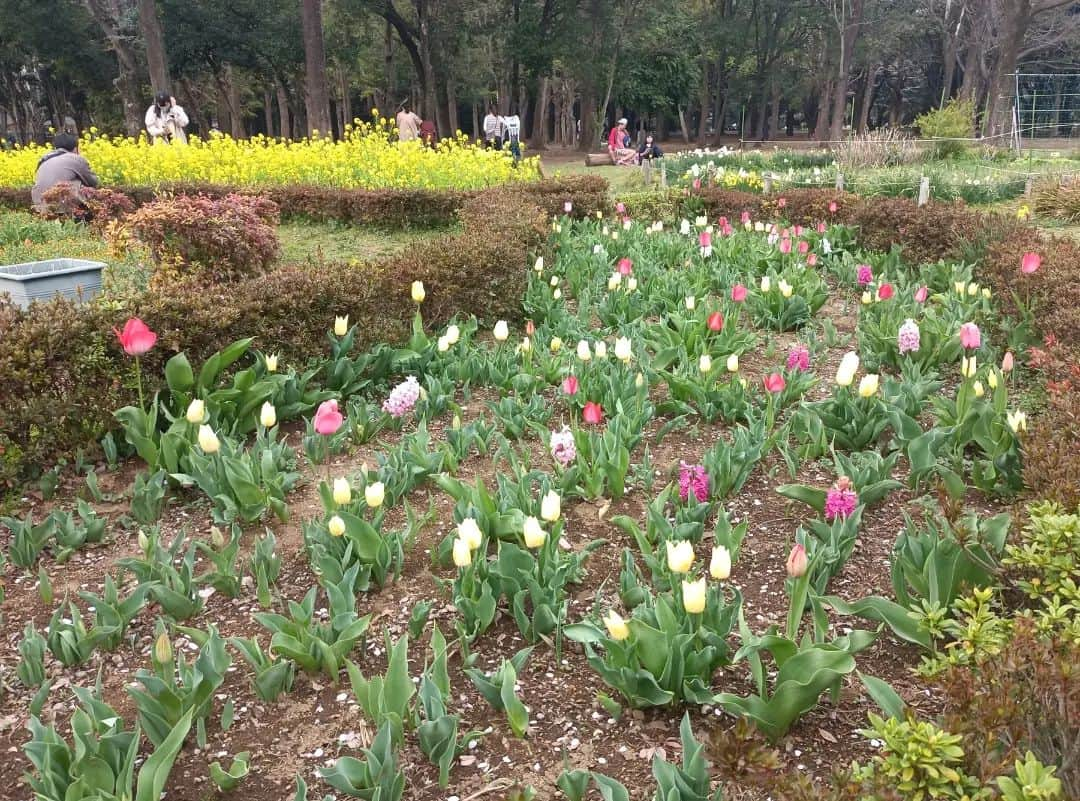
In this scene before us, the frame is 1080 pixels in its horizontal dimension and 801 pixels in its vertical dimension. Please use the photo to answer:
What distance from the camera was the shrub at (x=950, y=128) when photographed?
62.5 feet

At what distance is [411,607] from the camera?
2.95 metres

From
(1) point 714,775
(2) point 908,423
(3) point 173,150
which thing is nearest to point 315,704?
(1) point 714,775

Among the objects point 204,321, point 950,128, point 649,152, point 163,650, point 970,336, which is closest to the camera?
point 163,650

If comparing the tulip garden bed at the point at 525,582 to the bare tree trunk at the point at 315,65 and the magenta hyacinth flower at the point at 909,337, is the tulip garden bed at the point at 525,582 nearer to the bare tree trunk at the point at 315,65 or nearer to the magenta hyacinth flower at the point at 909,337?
the magenta hyacinth flower at the point at 909,337

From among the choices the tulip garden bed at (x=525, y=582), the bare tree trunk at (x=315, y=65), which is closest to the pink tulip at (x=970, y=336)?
the tulip garden bed at (x=525, y=582)

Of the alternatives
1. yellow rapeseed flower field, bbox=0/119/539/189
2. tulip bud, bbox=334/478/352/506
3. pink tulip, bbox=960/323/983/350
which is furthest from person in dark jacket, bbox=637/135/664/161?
tulip bud, bbox=334/478/352/506

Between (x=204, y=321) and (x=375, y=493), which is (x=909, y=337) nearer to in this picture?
(x=375, y=493)

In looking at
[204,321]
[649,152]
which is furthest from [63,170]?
[649,152]

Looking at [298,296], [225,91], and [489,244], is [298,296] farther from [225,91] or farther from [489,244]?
[225,91]

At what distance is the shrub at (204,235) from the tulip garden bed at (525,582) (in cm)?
257

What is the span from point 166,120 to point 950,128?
54.3 feet

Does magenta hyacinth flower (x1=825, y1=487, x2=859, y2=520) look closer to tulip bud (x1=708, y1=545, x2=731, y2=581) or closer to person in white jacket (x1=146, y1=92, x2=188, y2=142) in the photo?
tulip bud (x1=708, y1=545, x2=731, y2=581)

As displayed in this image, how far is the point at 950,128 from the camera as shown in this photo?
2030 cm

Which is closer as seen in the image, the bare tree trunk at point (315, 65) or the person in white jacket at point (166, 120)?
the person in white jacket at point (166, 120)
